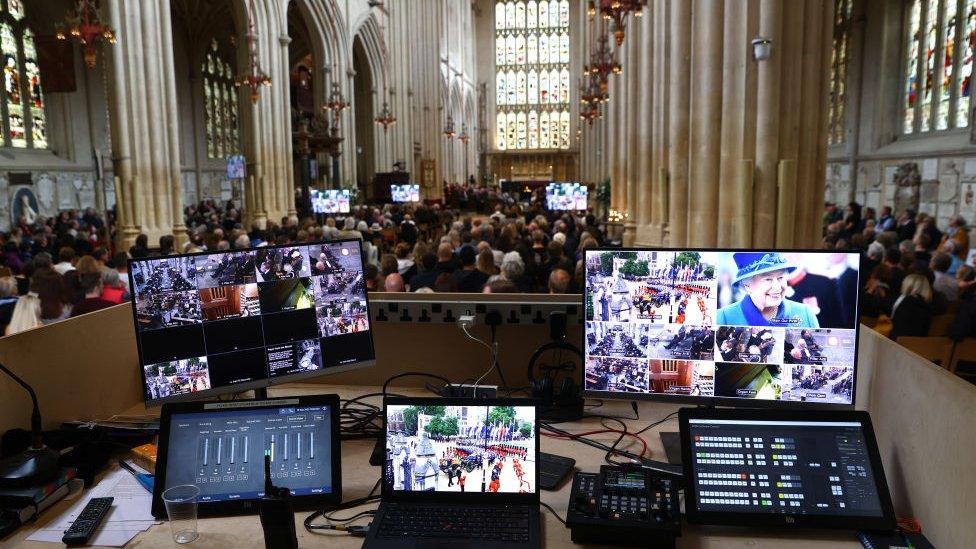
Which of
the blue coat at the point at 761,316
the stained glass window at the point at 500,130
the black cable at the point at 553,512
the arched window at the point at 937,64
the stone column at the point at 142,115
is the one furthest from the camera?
the stained glass window at the point at 500,130

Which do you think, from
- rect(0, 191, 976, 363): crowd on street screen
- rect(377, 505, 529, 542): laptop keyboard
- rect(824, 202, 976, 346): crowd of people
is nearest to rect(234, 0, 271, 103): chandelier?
rect(0, 191, 976, 363): crowd on street screen

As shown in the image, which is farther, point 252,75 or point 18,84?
point 18,84

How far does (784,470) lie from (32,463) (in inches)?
94.2

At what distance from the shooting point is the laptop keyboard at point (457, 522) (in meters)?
2.05

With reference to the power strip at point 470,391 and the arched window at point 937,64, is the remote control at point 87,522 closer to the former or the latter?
the power strip at point 470,391

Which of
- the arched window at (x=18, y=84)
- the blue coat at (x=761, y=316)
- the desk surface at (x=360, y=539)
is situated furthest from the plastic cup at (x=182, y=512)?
the arched window at (x=18, y=84)

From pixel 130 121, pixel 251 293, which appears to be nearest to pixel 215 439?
pixel 251 293

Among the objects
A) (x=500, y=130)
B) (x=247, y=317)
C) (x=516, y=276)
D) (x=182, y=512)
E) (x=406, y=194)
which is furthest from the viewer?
(x=500, y=130)

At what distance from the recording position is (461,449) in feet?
7.48

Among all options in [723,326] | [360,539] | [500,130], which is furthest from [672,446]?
[500,130]

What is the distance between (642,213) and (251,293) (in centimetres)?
1277

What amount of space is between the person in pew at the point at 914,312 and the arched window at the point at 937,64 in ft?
36.1

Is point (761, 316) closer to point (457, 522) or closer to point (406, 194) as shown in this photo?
point (457, 522)

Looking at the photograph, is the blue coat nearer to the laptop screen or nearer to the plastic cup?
the laptop screen
